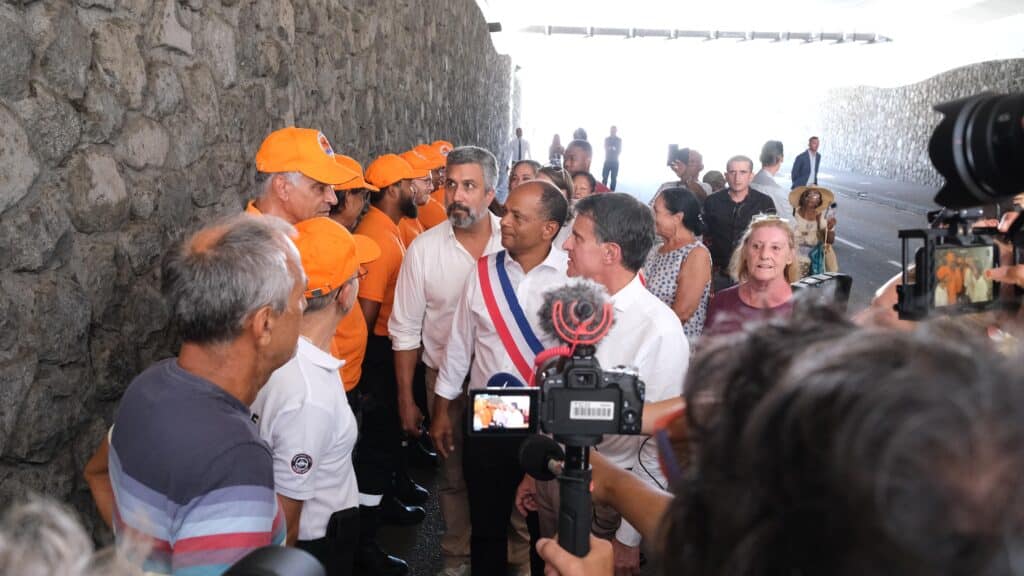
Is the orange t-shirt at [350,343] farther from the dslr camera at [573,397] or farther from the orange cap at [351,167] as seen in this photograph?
the dslr camera at [573,397]

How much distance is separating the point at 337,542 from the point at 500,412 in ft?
3.25

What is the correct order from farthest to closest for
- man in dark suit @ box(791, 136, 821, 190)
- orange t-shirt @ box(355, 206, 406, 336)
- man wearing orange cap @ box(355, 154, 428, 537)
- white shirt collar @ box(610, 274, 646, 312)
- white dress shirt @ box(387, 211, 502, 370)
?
1. man in dark suit @ box(791, 136, 821, 190)
2. orange t-shirt @ box(355, 206, 406, 336)
3. man wearing orange cap @ box(355, 154, 428, 537)
4. white dress shirt @ box(387, 211, 502, 370)
5. white shirt collar @ box(610, 274, 646, 312)

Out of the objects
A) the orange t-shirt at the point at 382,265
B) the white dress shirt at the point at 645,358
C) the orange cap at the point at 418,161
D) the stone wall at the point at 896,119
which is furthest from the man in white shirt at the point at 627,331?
the stone wall at the point at 896,119

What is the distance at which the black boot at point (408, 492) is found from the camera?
5219mm

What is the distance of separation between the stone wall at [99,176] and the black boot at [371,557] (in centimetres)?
146

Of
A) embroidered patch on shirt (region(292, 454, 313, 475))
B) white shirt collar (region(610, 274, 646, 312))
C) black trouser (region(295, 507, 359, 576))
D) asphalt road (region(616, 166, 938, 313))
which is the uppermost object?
white shirt collar (region(610, 274, 646, 312))

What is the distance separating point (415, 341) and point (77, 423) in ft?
6.22

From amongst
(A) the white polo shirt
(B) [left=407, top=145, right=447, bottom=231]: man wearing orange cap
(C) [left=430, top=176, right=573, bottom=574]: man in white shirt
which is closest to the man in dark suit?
(B) [left=407, top=145, right=447, bottom=231]: man wearing orange cap

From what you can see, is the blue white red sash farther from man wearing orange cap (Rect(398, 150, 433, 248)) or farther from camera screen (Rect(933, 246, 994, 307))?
man wearing orange cap (Rect(398, 150, 433, 248))

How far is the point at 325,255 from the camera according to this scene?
277 cm

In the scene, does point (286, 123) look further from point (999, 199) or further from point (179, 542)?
point (999, 199)

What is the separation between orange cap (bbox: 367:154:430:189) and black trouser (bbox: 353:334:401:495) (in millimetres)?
1176

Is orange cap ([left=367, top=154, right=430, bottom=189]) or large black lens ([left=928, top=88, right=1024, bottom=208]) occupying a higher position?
large black lens ([left=928, top=88, right=1024, bottom=208])

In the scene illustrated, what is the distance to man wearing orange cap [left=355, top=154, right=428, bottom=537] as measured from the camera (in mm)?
4504
